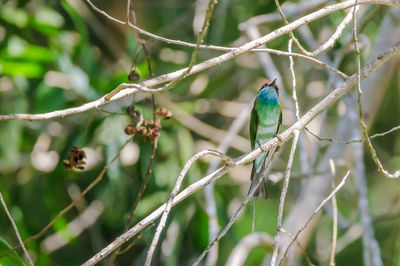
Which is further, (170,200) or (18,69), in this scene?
(18,69)

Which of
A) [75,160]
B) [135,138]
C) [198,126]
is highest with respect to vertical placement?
[198,126]

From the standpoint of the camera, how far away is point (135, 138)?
4.35 metres

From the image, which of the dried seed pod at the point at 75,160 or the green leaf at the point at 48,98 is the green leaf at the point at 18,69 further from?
the dried seed pod at the point at 75,160

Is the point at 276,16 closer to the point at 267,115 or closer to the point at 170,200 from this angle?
the point at 267,115

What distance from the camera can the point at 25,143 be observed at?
4785 mm

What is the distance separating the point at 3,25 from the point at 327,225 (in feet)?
11.0

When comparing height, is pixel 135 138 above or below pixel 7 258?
above

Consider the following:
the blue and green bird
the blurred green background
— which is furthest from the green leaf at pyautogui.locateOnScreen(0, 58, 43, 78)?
the blue and green bird

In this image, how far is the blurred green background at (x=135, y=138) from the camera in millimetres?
4234

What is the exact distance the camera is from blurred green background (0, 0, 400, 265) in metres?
4.23

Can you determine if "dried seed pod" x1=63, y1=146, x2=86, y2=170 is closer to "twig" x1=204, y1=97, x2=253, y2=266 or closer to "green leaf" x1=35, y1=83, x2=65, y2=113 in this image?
"twig" x1=204, y1=97, x2=253, y2=266

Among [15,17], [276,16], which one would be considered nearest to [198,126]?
[276,16]

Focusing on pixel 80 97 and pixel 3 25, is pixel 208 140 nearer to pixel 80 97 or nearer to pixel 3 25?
pixel 80 97

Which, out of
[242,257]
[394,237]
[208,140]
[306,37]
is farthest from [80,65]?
[394,237]
